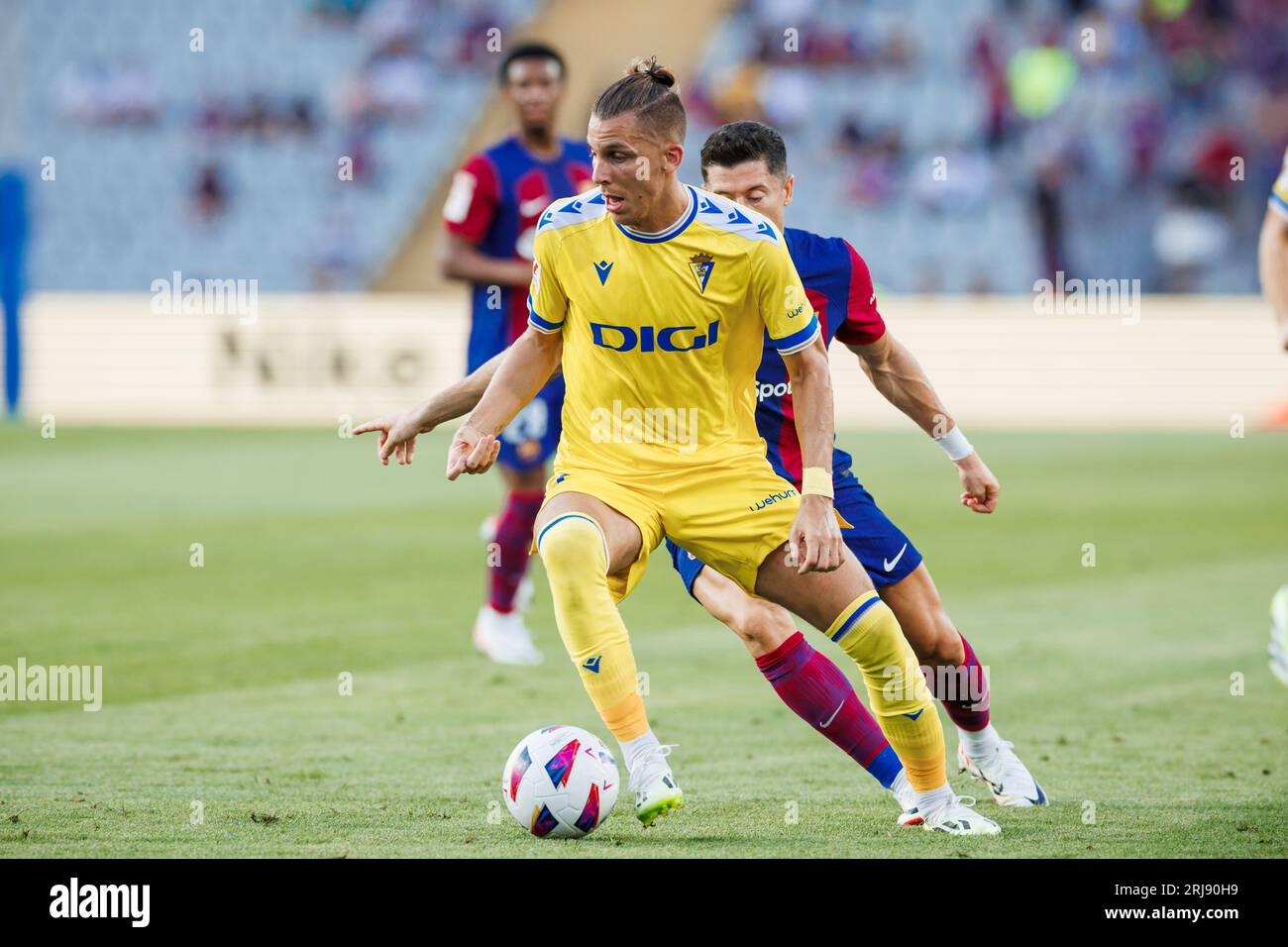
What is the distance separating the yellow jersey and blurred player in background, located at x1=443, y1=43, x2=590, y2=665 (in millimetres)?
3262

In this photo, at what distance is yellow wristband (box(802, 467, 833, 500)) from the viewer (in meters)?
4.60

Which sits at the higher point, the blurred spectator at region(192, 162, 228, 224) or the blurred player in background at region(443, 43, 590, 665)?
the blurred spectator at region(192, 162, 228, 224)

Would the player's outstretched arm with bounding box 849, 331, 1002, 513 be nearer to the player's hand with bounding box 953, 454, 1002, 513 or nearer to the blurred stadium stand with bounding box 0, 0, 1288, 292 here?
the player's hand with bounding box 953, 454, 1002, 513

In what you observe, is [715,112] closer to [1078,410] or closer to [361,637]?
[1078,410]

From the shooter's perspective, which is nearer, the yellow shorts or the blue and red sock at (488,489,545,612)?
the yellow shorts

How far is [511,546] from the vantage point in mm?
8219

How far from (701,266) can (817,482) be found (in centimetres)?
67

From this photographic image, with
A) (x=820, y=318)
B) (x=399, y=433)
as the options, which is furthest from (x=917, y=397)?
(x=399, y=433)

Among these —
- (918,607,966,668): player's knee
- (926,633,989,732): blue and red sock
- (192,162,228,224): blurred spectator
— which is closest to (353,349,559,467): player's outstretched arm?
(918,607,966,668): player's knee

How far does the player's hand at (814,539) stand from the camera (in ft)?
14.8

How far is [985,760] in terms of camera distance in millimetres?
5426

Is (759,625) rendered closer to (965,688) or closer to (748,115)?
(965,688)

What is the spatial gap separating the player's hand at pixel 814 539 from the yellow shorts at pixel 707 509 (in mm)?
191
